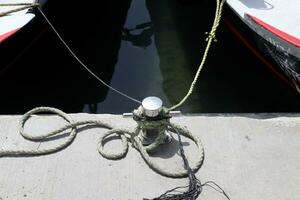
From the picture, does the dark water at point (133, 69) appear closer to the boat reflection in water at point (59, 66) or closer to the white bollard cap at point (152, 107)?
the boat reflection in water at point (59, 66)

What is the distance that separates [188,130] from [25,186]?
44.1 inches

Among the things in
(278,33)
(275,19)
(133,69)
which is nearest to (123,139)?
(278,33)

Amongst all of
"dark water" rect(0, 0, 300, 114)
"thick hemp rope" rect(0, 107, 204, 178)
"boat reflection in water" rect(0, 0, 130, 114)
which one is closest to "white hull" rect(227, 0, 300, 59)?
"dark water" rect(0, 0, 300, 114)

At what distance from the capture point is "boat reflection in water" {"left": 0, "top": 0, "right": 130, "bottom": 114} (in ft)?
14.5

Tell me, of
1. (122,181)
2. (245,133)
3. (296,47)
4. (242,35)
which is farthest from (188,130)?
(242,35)

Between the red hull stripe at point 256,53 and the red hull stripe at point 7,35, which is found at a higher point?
the red hull stripe at point 7,35

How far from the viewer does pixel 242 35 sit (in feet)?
13.7

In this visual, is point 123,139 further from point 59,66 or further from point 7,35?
point 59,66

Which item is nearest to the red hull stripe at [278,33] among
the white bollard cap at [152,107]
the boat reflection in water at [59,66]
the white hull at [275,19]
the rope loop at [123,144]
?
the white hull at [275,19]

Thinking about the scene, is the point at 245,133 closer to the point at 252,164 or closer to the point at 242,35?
the point at 252,164

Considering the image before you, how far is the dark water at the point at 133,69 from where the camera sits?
4496 mm

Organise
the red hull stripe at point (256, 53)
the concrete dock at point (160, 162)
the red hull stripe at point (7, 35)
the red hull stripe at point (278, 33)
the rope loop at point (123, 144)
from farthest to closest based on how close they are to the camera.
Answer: the red hull stripe at point (256, 53)
the red hull stripe at point (7, 35)
the red hull stripe at point (278, 33)
the rope loop at point (123, 144)
the concrete dock at point (160, 162)

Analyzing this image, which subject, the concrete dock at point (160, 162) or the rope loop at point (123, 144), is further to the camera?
the rope loop at point (123, 144)

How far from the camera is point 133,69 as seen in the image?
208 inches
